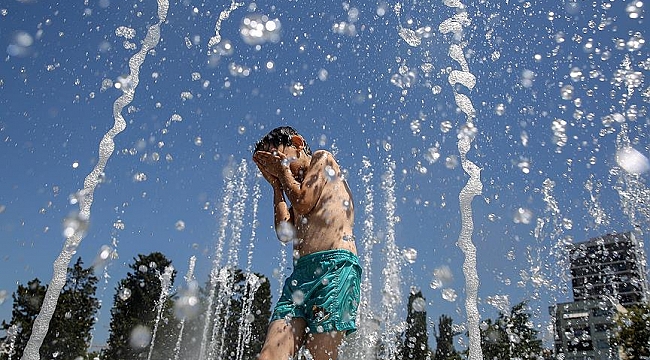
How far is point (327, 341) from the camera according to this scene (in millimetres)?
2566

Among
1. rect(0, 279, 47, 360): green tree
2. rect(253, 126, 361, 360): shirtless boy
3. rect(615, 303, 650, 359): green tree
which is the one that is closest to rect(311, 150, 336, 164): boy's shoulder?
rect(253, 126, 361, 360): shirtless boy

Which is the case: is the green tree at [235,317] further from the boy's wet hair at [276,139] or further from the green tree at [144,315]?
the boy's wet hair at [276,139]

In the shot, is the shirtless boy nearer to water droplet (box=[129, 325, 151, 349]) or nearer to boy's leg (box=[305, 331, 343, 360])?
boy's leg (box=[305, 331, 343, 360])

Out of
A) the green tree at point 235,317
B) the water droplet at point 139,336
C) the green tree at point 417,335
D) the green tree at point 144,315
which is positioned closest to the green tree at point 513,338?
the green tree at point 235,317

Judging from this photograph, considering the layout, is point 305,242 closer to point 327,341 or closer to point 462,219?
point 327,341

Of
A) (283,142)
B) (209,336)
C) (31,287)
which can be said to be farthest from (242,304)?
(283,142)

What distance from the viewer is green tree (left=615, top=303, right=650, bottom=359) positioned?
1363cm

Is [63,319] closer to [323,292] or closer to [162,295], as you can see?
[162,295]

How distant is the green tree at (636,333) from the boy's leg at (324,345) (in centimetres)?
1357

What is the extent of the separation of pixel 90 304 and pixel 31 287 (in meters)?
2.63

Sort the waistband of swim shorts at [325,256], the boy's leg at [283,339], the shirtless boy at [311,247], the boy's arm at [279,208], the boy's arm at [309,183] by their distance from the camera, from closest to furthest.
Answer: the boy's leg at [283,339]
the shirtless boy at [311,247]
the waistband of swim shorts at [325,256]
the boy's arm at [309,183]
the boy's arm at [279,208]

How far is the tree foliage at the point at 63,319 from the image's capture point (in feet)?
74.8

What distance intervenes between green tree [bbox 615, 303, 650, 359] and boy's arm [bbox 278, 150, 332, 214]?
1348 centimetres

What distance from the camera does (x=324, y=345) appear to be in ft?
8.36
